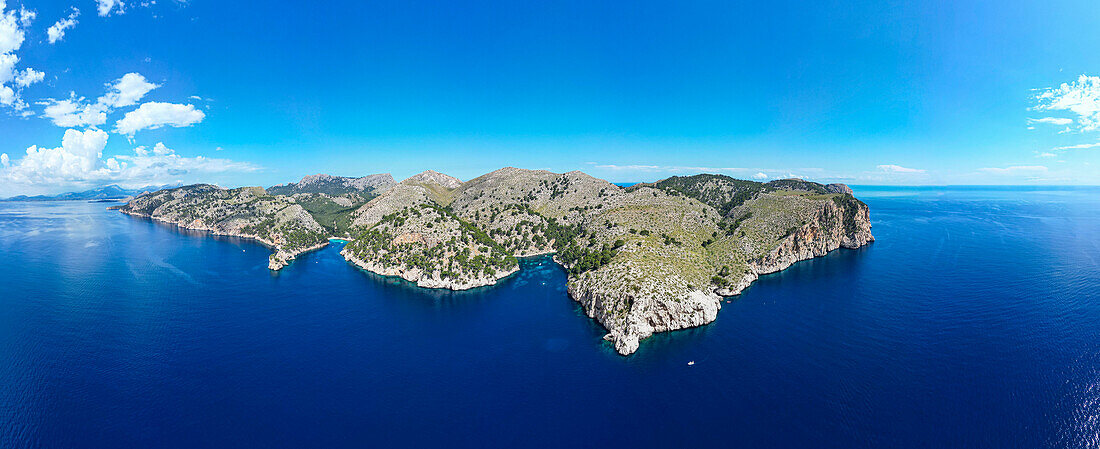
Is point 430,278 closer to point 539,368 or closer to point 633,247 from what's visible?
point 539,368

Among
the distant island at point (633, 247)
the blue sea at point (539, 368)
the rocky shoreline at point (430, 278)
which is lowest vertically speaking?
the blue sea at point (539, 368)

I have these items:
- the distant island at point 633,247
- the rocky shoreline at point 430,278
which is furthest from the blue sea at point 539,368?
the distant island at point 633,247

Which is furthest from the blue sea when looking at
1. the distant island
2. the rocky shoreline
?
the distant island

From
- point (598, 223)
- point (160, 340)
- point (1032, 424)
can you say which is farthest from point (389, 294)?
point (1032, 424)

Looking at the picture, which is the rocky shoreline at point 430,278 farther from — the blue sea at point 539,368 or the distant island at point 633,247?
the blue sea at point 539,368

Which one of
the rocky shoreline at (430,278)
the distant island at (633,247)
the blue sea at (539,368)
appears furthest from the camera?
the rocky shoreline at (430,278)

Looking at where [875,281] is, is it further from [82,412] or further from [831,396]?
[82,412]

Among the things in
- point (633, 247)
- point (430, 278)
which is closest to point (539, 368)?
point (633, 247)

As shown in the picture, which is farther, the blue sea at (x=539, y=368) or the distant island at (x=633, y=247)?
the distant island at (x=633, y=247)

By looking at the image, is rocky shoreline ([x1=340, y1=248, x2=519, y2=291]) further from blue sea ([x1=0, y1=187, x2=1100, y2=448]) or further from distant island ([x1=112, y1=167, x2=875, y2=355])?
blue sea ([x1=0, y1=187, x2=1100, y2=448])
